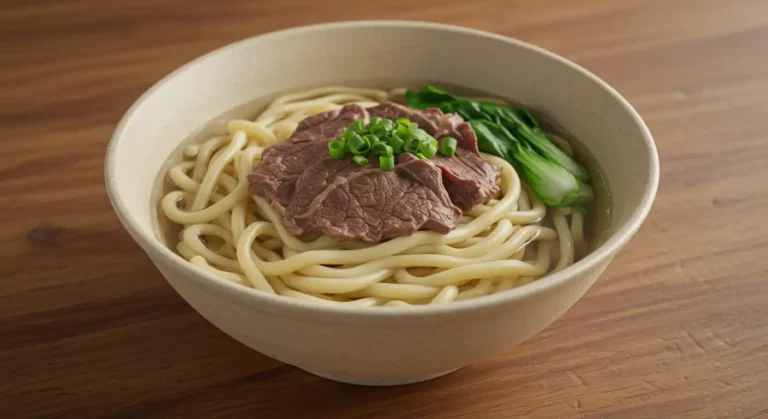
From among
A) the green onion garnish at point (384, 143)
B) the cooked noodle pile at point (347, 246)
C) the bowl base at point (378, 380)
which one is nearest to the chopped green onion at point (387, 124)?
the green onion garnish at point (384, 143)

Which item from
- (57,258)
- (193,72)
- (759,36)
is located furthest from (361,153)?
(759,36)

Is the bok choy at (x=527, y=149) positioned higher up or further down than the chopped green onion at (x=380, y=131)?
further down

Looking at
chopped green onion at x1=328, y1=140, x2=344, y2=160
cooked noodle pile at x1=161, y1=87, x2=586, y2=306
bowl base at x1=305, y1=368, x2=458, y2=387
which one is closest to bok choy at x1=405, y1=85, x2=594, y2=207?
cooked noodle pile at x1=161, y1=87, x2=586, y2=306

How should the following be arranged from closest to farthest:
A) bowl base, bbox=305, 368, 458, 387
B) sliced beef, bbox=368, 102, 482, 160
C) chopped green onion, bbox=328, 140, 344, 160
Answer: bowl base, bbox=305, 368, 458, 387 < chopped green onion, bbox=328, 140, 344, 160 < sliced beef, bbox=368, 102, 482, 160

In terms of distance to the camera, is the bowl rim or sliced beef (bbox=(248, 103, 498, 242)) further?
sliced beef (bbox=(248, 103, 498, 242))

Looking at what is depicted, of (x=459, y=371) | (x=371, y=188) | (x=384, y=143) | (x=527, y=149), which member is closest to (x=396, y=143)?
(x=384, y=143)

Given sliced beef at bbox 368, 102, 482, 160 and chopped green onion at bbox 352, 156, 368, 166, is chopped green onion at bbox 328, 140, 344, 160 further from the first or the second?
sliced beef at bbox 368, 102, 482, 160

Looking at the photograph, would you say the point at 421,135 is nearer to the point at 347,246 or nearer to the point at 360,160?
the point at 360,160

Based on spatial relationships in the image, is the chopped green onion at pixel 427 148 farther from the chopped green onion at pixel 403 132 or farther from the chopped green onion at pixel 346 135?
the chopped green onion at pixel 346 135
